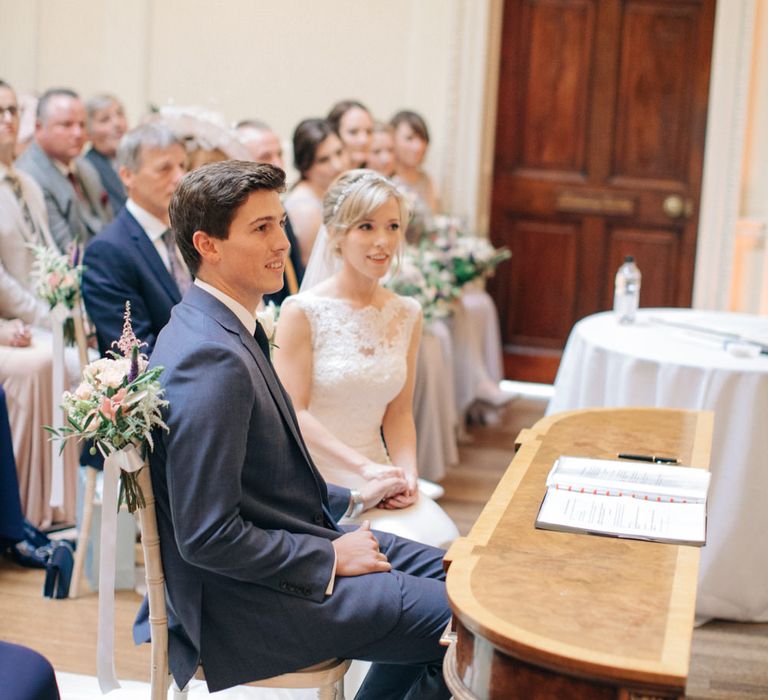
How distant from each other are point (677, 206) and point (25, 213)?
14.0 feet

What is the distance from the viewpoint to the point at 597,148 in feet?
25.2

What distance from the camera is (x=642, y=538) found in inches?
85.2

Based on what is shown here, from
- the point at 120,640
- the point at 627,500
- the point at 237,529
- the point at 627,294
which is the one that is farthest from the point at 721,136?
the point at 237,529

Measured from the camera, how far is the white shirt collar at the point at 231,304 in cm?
237

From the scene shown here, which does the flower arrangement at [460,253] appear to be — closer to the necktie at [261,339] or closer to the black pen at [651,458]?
the black pen at [651,458]

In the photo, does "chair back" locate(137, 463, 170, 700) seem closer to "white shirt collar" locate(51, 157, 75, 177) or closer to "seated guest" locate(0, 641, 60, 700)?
"seated guest" locate(0, 641, 60, 700)

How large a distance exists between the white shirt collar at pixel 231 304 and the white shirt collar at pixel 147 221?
1.66 m

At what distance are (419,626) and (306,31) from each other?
239 inches

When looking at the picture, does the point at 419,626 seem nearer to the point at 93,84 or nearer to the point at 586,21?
the point at 586,21

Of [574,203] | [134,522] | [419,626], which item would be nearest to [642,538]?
[419,626]

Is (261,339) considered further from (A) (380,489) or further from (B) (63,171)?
(B) (63,171)

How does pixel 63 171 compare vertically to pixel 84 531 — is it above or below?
above

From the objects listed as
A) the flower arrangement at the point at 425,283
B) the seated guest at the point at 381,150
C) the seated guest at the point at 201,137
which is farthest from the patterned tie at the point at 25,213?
the seated guest at the point at 381,150

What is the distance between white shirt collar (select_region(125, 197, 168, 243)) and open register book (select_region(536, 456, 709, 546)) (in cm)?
192
